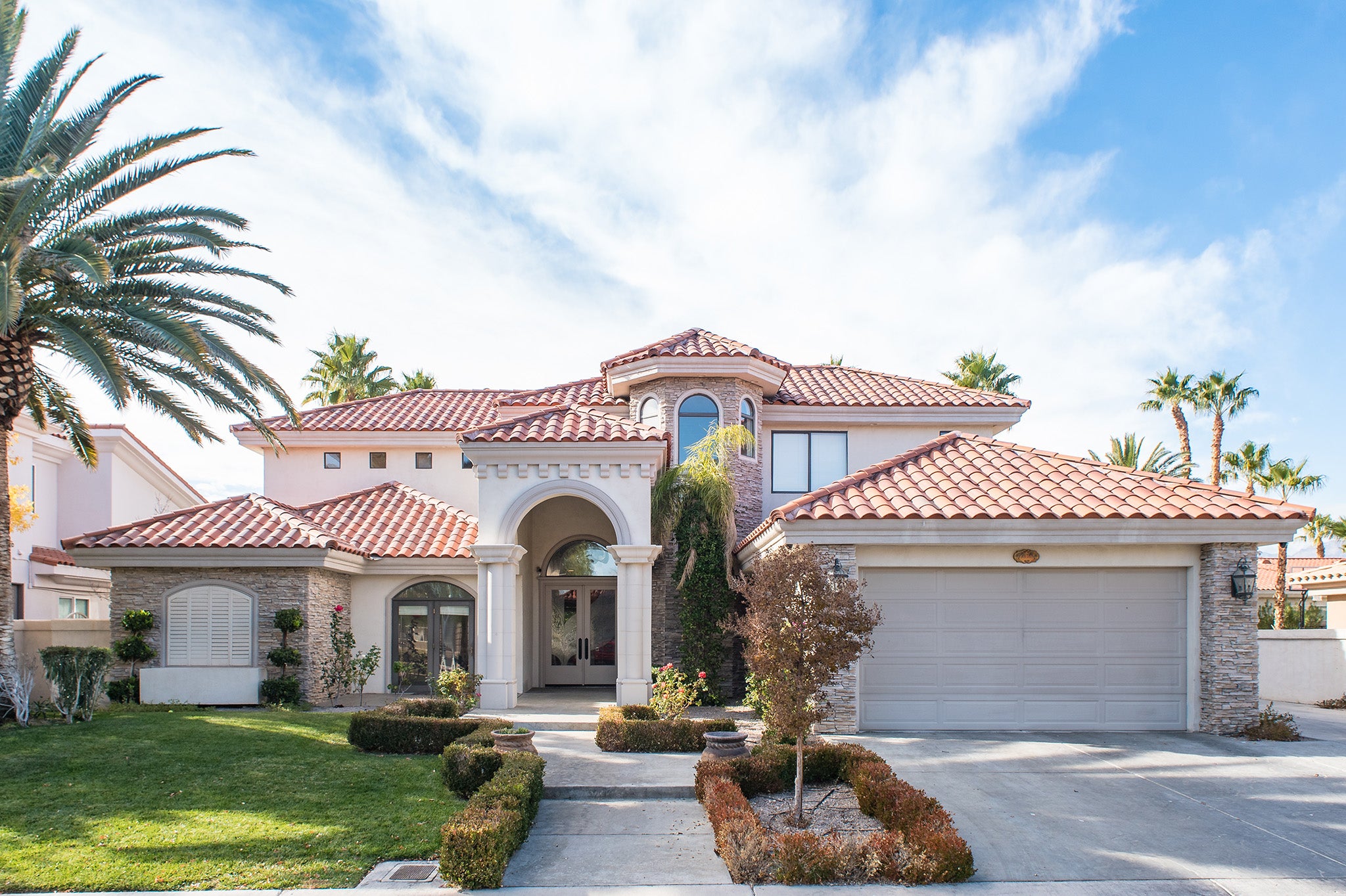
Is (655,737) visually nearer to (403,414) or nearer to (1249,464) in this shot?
(403,414)

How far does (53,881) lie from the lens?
7105 millimetres

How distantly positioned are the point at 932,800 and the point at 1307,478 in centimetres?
4144

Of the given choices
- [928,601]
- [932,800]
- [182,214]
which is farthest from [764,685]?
[182,214]

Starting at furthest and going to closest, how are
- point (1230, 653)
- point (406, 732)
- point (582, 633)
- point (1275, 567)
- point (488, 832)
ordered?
1. point (1275, 567)
2. point (582, 633)
3. point (1230, 653)
4. point (406, 732)
5. point (488, 832)

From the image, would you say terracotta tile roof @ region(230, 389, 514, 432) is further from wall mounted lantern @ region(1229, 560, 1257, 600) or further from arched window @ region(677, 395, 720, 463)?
wall mounted lantern @ region(1229, 560, 1257, 600)

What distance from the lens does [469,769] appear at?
9914mm

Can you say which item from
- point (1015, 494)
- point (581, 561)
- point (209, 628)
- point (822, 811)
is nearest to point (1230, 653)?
point (1015, 494)

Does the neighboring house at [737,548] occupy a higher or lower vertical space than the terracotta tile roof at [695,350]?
lower

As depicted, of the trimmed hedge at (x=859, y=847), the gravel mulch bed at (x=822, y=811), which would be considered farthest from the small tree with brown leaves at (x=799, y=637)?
the trimmed hedge at (x=859, y=847)

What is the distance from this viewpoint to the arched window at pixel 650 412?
20.2m

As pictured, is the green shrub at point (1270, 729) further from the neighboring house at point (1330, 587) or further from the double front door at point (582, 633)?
the neighboring house at point (1330, 587)

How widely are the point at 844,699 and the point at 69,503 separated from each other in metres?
25.9

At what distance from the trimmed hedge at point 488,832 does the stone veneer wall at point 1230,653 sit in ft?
35.7

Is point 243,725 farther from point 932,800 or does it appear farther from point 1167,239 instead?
point 1167,239
